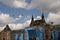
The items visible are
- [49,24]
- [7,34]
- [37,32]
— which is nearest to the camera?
[37,32]

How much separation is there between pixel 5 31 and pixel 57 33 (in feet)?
55.1

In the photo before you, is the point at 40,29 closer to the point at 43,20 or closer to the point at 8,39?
the point at 43,20

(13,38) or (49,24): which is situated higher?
(49,24)

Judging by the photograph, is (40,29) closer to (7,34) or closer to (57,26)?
(57,26)

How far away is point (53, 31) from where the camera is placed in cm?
4094

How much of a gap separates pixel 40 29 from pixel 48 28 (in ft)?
8.49

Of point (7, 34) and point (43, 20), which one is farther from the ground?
point (43, 20)

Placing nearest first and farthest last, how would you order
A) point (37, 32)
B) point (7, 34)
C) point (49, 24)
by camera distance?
point (37, 32)
point (49, 24)
point (7, 34)

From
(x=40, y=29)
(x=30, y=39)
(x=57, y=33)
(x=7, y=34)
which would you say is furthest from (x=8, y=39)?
(x=57, y=33)

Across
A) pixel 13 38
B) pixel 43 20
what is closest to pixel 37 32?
pixel 43 20

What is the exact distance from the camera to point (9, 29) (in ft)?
162

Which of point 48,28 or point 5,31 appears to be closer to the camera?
point 48,28

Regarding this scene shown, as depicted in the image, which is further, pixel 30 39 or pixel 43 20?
pixel 43 20

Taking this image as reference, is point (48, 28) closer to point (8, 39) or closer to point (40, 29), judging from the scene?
point (40, 29)
